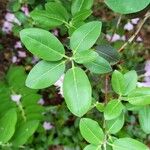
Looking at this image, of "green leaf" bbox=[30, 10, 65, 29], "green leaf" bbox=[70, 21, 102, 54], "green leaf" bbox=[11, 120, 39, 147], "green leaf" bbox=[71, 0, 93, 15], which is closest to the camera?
"green leaf" bbox=[70, 21, 102, 54]

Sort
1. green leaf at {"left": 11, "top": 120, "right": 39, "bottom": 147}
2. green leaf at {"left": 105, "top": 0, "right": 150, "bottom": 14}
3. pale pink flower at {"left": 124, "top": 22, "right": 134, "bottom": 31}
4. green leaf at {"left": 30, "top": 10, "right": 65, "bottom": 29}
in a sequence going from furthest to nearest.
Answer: pale pink flower at {"left": 124, "top": 22, "right": 134, "bottom": 31}, green leaf at {"left": 11, "top": 120, "right": 39, "bottom": 147}, green leaf at {"left": 30, "top": 10, "right": 65, "bottom": 29}, green leaf at {"left": 105, "top": 0, "right": 150, "bottom": 14}

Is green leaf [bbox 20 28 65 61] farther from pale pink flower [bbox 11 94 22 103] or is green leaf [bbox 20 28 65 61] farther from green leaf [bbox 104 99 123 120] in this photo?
pale pink flower [bbox 11 94 22 103]

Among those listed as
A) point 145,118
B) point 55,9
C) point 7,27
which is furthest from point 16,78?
point 145,118

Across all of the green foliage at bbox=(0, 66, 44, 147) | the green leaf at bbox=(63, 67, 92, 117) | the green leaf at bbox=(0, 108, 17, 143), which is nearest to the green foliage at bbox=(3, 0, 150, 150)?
the green leaf at bbox=(63, 67, 92, 117)

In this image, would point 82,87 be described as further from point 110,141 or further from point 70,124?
point 70,124

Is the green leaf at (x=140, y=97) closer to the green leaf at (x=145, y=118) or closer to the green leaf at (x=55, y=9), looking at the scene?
the green leaf at (x=145, y=118)

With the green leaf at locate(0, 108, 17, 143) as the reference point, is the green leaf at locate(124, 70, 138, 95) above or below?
above

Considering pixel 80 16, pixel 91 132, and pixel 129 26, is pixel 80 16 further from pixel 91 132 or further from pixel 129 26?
pixel 129 26

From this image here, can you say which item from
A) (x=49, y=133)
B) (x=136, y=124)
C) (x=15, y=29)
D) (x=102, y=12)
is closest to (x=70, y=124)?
(x=49, y=133)
